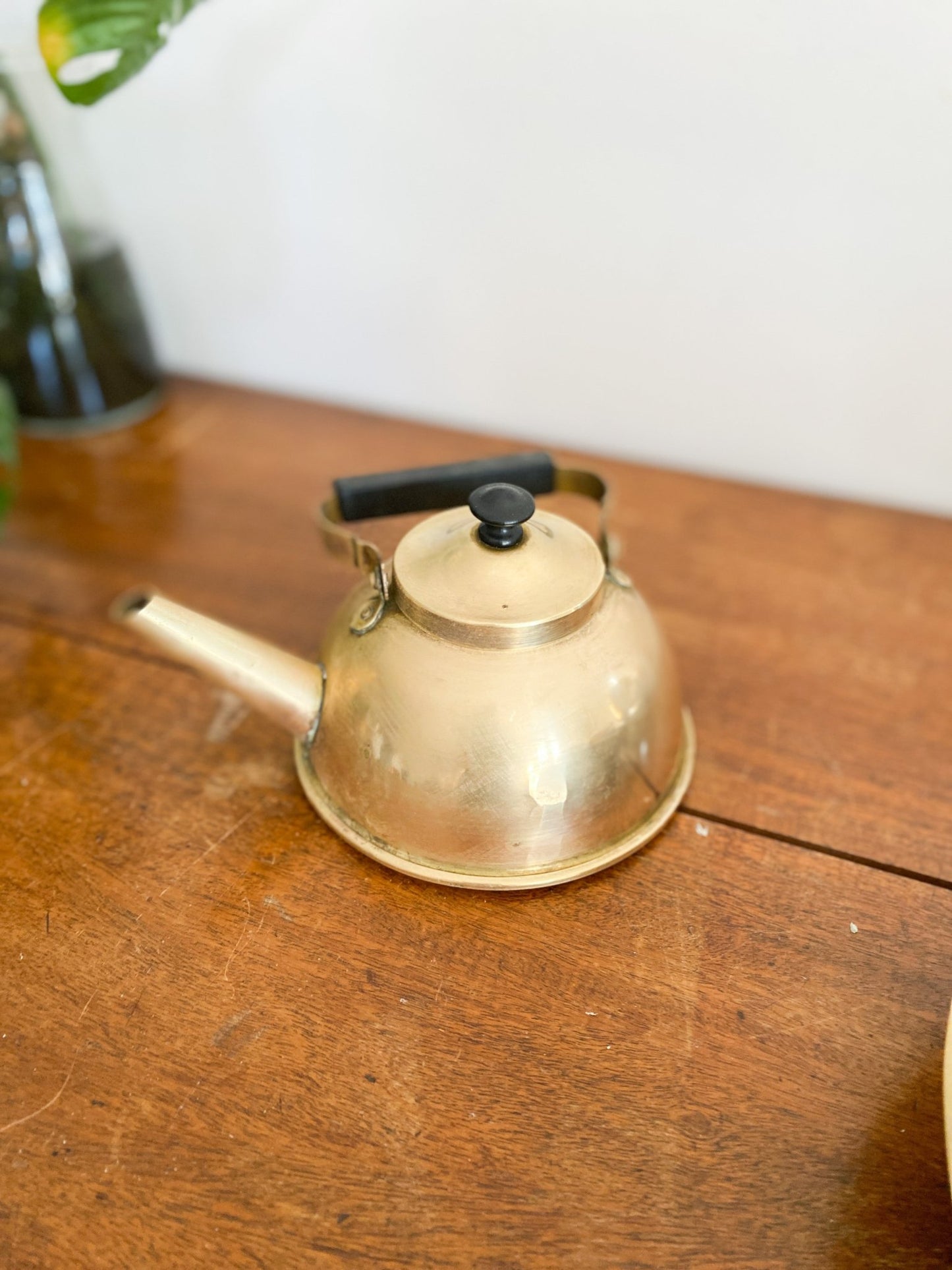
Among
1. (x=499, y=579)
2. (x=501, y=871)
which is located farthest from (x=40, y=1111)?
(x=499, y=579)

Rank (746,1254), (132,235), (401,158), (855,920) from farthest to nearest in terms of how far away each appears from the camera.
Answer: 1. (132,235)
2. (401,158)
3. (855,920)
4. (746,1254)

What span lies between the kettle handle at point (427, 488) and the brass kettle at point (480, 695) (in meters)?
0.03

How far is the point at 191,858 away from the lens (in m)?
0.62

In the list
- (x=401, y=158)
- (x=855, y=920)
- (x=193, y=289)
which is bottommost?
Answer: (x=855, y=920)

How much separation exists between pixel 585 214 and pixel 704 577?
379 millimetres

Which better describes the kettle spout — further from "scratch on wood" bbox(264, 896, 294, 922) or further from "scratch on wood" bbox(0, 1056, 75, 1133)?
"scratch on wood" bbox(0, 1056, 75, 1133)

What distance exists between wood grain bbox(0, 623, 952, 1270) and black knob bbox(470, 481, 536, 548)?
23 centimetres

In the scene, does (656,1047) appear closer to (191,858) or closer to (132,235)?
(191,858)

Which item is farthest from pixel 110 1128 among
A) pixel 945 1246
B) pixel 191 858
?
pixel 945 1246

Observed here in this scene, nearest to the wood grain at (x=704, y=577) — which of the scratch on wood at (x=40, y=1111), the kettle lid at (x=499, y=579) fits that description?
the kettle lid at (x=499, y=579)

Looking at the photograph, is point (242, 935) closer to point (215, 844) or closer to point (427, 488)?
point (215, 844)

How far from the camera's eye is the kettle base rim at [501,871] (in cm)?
58

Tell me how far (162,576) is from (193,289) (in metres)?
0.44

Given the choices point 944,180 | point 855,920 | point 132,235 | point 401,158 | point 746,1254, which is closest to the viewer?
point 746,1254
